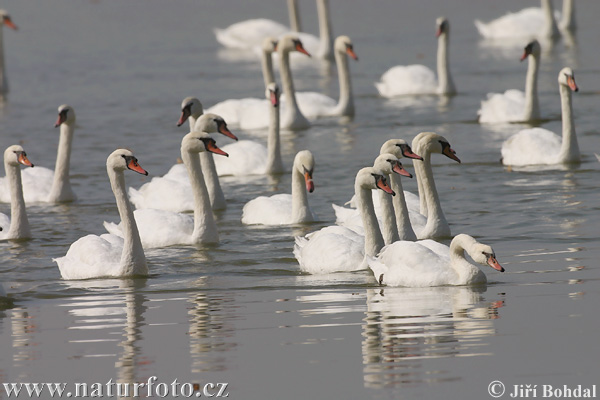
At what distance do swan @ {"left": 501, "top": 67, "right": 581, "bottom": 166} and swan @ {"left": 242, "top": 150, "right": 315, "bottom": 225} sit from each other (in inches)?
151

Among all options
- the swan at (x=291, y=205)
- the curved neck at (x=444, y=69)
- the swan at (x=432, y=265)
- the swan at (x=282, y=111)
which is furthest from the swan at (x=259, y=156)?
the curved neck at (x=444, y=69)

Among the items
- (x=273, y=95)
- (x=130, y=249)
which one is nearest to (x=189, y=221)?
(x=130, y=249)

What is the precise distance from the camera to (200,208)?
13664 millimetres

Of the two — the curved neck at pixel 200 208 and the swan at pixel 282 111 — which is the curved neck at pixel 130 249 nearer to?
the curved neck at pixel 200 208

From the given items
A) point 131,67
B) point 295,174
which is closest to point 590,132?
point 295,174

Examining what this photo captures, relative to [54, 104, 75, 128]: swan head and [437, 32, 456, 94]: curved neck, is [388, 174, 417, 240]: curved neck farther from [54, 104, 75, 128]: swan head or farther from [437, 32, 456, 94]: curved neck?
[437, 32, 456, 94]: curved neck

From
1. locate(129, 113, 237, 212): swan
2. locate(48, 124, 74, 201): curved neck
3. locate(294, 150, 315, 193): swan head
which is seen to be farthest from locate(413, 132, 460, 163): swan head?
locate(48, 124, 74, 201): curved neck

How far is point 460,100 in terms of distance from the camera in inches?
934

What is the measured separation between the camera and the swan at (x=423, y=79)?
24234 mm

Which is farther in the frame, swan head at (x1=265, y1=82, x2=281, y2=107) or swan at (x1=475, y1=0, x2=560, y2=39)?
swan at (x1=475, y1=0, x2=560, y2=39)

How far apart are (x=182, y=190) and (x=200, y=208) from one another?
1.98 metres

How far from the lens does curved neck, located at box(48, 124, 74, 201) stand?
1636cm

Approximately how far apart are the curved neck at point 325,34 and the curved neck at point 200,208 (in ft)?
54.6

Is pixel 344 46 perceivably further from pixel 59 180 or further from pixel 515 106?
pixel 59 180
